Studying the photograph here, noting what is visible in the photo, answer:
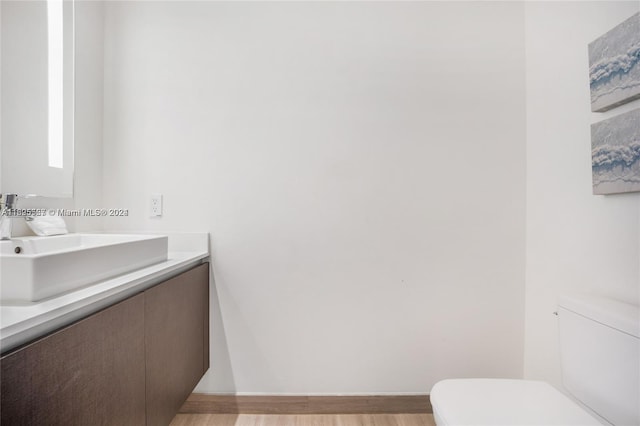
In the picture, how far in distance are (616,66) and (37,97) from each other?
2.14 meters

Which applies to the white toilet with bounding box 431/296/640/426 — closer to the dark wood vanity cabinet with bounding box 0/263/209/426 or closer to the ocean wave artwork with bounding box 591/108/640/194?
the ocean wave artwork with bounding box 591/108/640/194

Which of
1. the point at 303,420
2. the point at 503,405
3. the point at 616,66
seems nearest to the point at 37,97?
the point at 303,420

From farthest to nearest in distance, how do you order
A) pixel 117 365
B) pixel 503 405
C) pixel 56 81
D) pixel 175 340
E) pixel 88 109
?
1. pixel 88 109
2. pixel 56 81
3. pixel 175 340
4. pixel 503 405
5. pixel 117 365

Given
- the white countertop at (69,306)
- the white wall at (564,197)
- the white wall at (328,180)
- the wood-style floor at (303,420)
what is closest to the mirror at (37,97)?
the white wall at (328,180)

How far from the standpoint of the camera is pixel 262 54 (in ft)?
4.99

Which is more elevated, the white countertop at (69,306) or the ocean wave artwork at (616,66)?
the ocean wave artwork at (616,66)

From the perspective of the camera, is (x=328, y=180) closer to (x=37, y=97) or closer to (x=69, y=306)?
(x=69, y=306)

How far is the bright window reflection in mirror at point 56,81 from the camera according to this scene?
4.11 feet

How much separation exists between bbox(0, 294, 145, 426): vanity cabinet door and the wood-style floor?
622mm

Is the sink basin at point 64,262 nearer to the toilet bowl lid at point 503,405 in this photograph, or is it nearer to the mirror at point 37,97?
the mirror at point 37,97

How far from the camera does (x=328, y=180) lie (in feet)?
5.01

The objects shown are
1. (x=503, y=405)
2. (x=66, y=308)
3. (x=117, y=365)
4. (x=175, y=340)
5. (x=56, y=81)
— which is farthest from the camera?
(x=56, y=81)

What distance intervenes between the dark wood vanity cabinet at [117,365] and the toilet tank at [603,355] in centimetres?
142

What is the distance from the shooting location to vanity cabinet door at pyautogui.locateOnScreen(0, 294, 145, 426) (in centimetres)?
57
